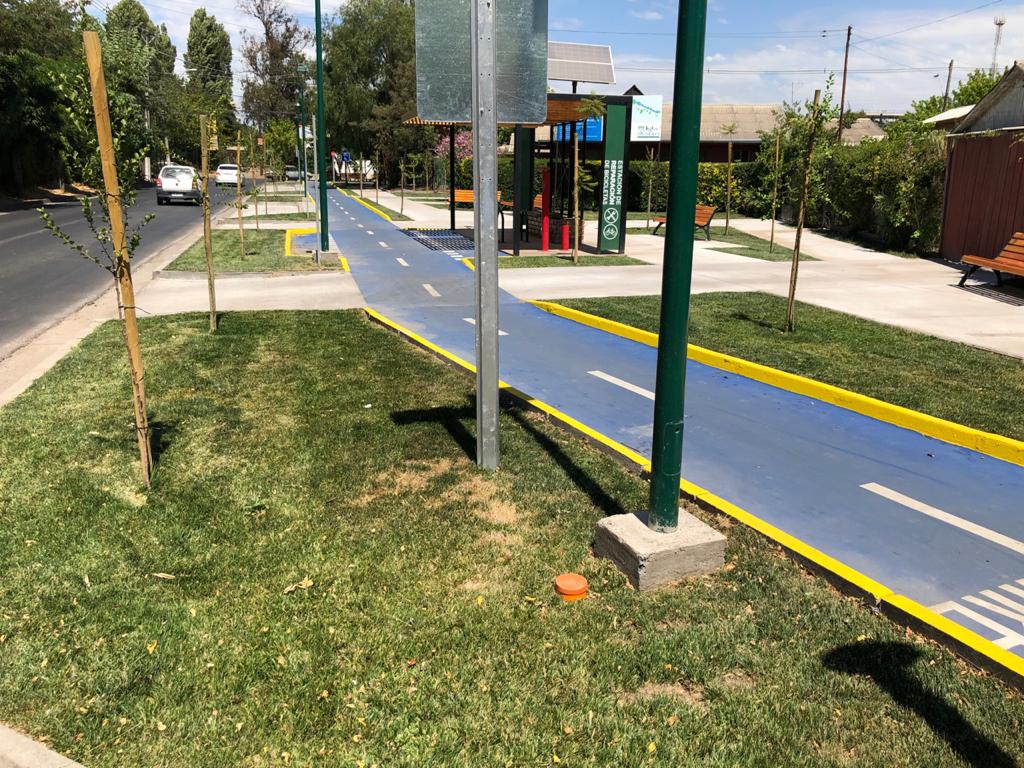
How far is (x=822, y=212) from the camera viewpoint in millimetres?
28516

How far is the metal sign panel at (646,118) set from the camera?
129 ft

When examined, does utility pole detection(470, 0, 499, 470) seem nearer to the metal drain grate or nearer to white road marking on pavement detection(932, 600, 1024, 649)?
white road marking on pavement detection(932, 600, 1024, 649)

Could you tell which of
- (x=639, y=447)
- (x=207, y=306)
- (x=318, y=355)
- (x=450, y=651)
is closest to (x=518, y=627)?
(x=450, y=651)

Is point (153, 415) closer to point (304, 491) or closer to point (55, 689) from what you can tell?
point (304, 491)

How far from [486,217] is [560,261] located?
43.9 ft

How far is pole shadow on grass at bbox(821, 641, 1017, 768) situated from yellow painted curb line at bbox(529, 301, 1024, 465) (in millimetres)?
3368

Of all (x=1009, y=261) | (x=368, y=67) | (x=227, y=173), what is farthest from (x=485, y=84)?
A: (x=368, y=67)

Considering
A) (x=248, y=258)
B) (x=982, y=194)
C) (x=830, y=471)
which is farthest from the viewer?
(x=982, y=194)

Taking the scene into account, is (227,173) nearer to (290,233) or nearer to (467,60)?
(290,233)

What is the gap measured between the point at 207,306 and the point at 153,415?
601 centimetres

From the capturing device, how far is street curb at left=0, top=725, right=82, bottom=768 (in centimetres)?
295

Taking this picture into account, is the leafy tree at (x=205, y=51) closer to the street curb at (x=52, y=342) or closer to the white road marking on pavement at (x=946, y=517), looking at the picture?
the street curb at (x=52, y=342)

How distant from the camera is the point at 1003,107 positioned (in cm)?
1831

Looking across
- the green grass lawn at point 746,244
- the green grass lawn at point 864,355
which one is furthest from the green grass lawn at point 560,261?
the green grass lawn at point 864,355
